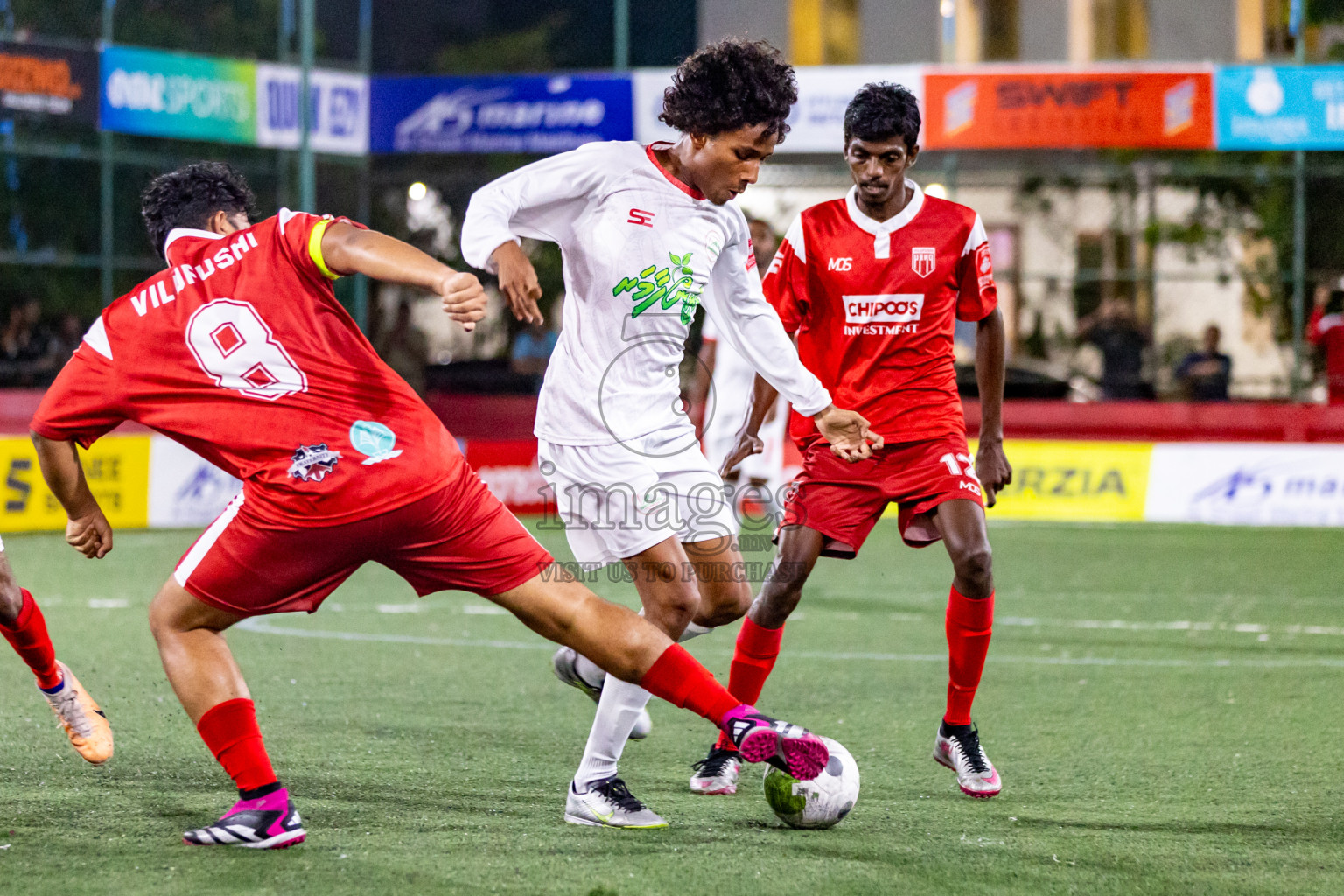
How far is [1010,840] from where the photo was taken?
14.3ft

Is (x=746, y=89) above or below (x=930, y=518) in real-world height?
above

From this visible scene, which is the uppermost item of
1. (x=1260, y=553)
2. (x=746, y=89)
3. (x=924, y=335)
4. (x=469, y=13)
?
(x=469, y=13)

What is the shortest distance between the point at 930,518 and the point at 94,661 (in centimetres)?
395

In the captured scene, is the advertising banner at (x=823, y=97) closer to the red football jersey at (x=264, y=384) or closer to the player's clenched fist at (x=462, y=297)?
the red football jersey at (x=264, y=384)

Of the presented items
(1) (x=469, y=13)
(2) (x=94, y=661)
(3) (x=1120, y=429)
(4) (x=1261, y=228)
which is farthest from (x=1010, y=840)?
(1) (x=469, y=13)

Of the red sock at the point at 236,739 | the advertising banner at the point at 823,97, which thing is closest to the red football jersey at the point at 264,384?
the red sock at the point at 236,739

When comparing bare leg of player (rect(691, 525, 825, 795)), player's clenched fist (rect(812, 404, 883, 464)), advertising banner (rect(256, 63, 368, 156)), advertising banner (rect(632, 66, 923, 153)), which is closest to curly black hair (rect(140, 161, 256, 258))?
player's clenched fist (rect(812, 404, 883, 464))

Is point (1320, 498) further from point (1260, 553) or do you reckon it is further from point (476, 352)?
point (476, 352)

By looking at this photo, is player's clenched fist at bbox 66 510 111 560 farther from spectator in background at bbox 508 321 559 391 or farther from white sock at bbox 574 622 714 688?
spectator in background at bbox 508 321 559 391

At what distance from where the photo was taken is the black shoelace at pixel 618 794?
14.8 ft

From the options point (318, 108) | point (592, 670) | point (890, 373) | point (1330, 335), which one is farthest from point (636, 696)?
point (318, 108)

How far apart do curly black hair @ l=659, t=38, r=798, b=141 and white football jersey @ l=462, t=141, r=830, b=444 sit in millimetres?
207

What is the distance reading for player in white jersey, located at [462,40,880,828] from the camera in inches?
176

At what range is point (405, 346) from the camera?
2155 centimetres
